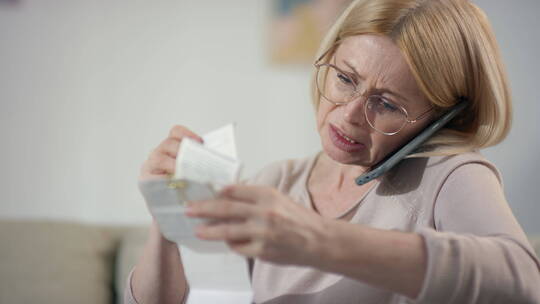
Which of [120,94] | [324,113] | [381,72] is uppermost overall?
[381,72]

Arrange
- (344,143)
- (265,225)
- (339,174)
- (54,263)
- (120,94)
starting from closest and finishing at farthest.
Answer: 1. (265,225)
2. (344,143)
3. (339,174)
4. (54,263)
5. (120,94)

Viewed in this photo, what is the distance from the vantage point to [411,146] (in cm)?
105

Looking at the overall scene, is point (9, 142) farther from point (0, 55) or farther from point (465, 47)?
point (465, 47)

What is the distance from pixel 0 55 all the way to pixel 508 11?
7.38ft

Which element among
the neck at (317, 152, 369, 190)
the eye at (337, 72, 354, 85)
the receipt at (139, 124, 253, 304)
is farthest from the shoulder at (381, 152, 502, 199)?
the receipt at (139, 124, 253, 304)

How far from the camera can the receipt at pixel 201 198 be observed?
2.34 ft

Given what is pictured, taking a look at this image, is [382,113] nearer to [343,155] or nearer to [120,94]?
[343,155]

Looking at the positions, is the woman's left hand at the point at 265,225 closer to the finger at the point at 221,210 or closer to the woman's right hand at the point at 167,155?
the finger at the point at 221,210

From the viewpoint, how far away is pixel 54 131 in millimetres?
2441

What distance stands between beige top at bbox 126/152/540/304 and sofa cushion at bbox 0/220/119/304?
17.9 inches

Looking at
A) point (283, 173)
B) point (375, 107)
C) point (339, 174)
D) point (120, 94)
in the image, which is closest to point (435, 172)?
point (375, 107)

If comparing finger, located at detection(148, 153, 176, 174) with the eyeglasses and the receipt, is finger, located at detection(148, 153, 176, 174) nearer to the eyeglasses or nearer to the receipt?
the receipt

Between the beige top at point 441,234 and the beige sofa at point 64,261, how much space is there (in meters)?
0.46

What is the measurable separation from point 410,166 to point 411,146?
0.24 ft
